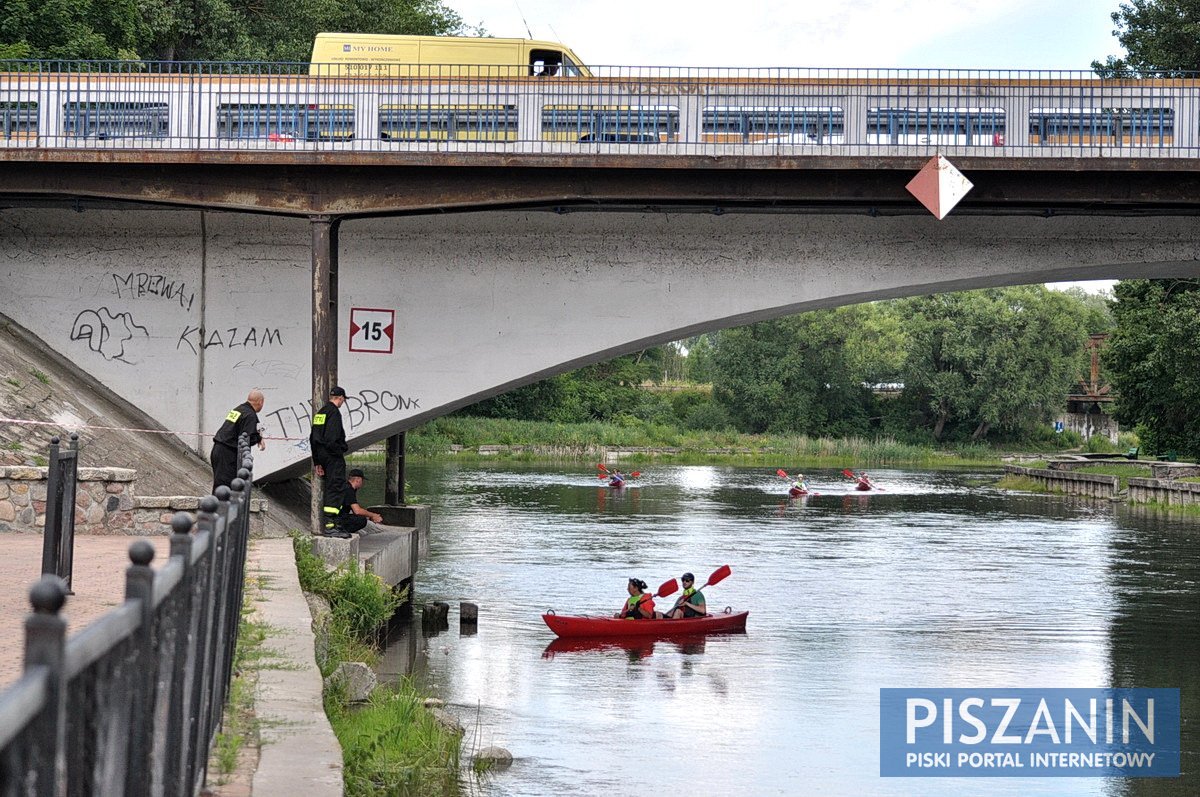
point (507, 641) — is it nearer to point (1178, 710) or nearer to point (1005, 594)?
point (1178, 710)

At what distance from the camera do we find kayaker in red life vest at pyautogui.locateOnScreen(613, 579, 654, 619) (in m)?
16.4

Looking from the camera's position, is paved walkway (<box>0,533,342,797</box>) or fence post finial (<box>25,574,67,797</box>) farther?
paved walkway (<box>0,533,342,797</box>)

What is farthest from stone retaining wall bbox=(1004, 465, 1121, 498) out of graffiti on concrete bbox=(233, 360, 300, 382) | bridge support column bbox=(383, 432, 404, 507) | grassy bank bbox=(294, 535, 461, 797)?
grassy bank bbox=(294, 535, 461, 797)

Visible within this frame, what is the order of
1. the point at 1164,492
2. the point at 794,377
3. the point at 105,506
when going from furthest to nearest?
the point at 794,377, the point at 1164,492, the point at 105,506

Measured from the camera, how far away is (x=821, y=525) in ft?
108

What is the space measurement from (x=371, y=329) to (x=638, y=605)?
15.8 ft

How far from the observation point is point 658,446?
2817 inches

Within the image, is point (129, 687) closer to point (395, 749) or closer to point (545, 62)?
point (395, 749)

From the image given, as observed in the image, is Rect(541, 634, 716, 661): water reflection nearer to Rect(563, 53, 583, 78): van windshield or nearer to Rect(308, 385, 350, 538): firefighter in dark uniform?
Rect(308, 385, 350, 538): firefighter in dark uniform

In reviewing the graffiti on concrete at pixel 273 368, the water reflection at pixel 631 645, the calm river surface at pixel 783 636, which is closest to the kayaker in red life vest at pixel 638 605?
the water reflection at pixel 631 645

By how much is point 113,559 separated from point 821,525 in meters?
23.3

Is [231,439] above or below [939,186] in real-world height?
below

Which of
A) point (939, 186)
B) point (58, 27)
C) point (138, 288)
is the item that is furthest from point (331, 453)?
point (58, 27)

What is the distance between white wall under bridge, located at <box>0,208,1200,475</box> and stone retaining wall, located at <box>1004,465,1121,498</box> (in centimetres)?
2923
